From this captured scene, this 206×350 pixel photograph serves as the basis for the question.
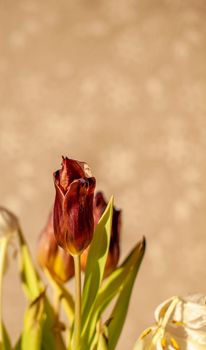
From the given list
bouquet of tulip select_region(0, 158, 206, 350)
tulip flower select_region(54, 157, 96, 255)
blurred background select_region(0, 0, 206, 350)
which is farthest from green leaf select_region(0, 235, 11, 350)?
blurred background select_region(0, 0, 206, 350)

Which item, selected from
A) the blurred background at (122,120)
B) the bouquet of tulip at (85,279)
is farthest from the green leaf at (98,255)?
the blurred background at (122,120)

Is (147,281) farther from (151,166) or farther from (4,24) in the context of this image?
(4,24)

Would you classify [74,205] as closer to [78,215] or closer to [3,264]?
[78,215]

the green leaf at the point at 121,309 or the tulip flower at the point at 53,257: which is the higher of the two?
the tulip flower at the point at 53,257

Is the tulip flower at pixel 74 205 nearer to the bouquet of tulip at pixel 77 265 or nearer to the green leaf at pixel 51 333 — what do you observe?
the bouquet of tulip at pixel 77 265

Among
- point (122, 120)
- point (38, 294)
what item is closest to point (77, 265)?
point (38, 294)

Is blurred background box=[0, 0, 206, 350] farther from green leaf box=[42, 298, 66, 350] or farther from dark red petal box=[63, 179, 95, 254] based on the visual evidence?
dark red petal box=[63, 179, 95, 254]
